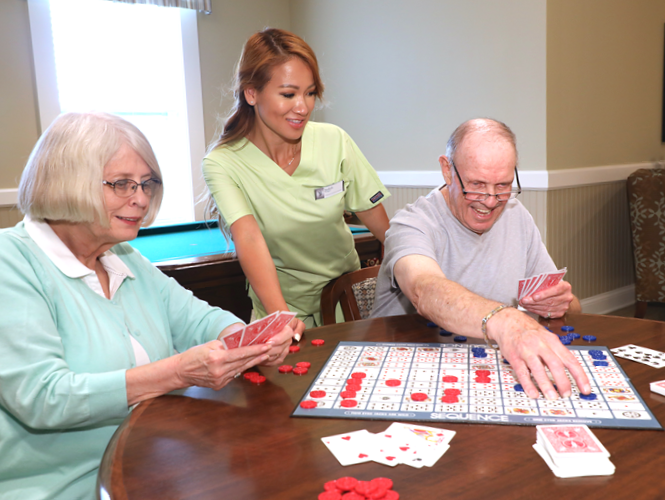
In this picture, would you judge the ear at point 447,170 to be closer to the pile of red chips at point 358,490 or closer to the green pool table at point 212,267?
the green pool table at point 212,267

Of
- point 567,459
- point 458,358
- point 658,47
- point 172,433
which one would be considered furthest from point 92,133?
point 658,47

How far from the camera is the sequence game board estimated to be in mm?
1038

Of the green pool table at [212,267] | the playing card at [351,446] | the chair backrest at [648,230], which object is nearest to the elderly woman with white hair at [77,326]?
the playing card at [351,446]

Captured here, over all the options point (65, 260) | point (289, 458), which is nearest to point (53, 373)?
point (65, 260)

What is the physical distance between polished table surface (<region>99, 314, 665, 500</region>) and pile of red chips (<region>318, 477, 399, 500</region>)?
0.07ft

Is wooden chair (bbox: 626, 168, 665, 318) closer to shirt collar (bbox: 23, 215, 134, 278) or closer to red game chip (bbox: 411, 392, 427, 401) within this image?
red game chip (bbox: 411, 392, 427, 401)

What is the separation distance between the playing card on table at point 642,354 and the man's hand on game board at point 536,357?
0.26m

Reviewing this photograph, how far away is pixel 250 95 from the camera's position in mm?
2094

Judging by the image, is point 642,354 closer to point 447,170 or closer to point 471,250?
point 471,250

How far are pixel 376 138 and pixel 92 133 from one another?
3830 mm

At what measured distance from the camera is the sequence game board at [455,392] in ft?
3.41

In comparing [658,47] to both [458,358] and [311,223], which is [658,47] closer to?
[311,223]

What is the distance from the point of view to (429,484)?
0.84m

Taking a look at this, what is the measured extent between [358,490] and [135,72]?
4.80 m
